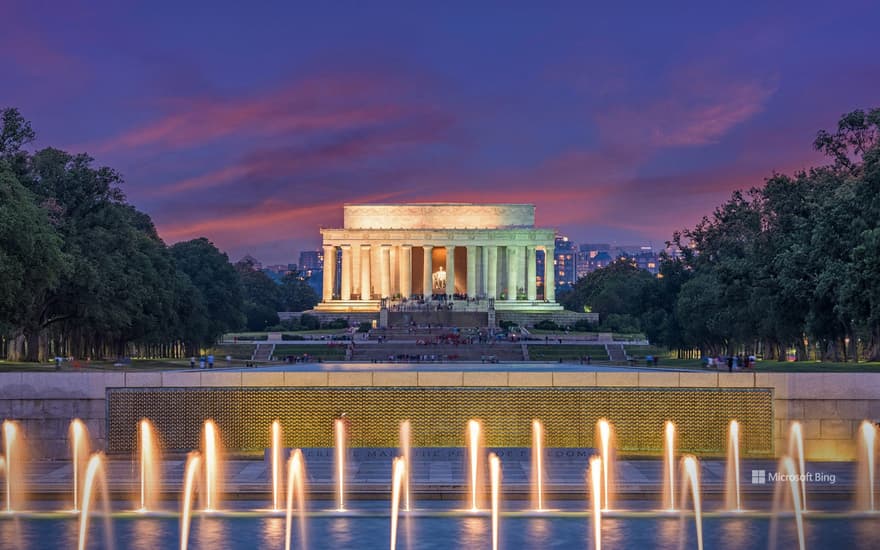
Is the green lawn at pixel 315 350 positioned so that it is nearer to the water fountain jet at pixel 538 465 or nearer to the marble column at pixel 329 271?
the water fountain jet at pixel 538 465

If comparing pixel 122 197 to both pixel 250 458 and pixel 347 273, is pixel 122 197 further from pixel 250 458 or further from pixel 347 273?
pixel 347 273

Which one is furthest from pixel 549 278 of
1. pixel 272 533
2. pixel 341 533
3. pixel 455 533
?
pixel 272 533

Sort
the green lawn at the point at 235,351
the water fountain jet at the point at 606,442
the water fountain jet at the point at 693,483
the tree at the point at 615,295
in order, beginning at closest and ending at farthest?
the water fountain jet at the point at 693,483 → the water fountain jet at the point at 606,442 → the green lawn at the point at 235,351 → the tree at the point at 615,295

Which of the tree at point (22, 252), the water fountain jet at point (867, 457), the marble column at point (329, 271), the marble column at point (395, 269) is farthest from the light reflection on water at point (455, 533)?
the marble column at point (395, 269)

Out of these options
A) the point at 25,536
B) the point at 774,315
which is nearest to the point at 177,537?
the point at 25,536

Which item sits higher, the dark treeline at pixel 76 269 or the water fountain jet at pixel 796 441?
the dark treeline at pixel 76 269

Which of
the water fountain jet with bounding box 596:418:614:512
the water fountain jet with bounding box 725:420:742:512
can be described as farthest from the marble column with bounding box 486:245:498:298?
the water fountain jet with bounding box 725:420:742:512

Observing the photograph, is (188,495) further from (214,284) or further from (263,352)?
(214,284)

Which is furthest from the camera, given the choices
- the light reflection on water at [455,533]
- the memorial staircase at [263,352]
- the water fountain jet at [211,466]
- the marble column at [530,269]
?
the marble column at [530,269]
